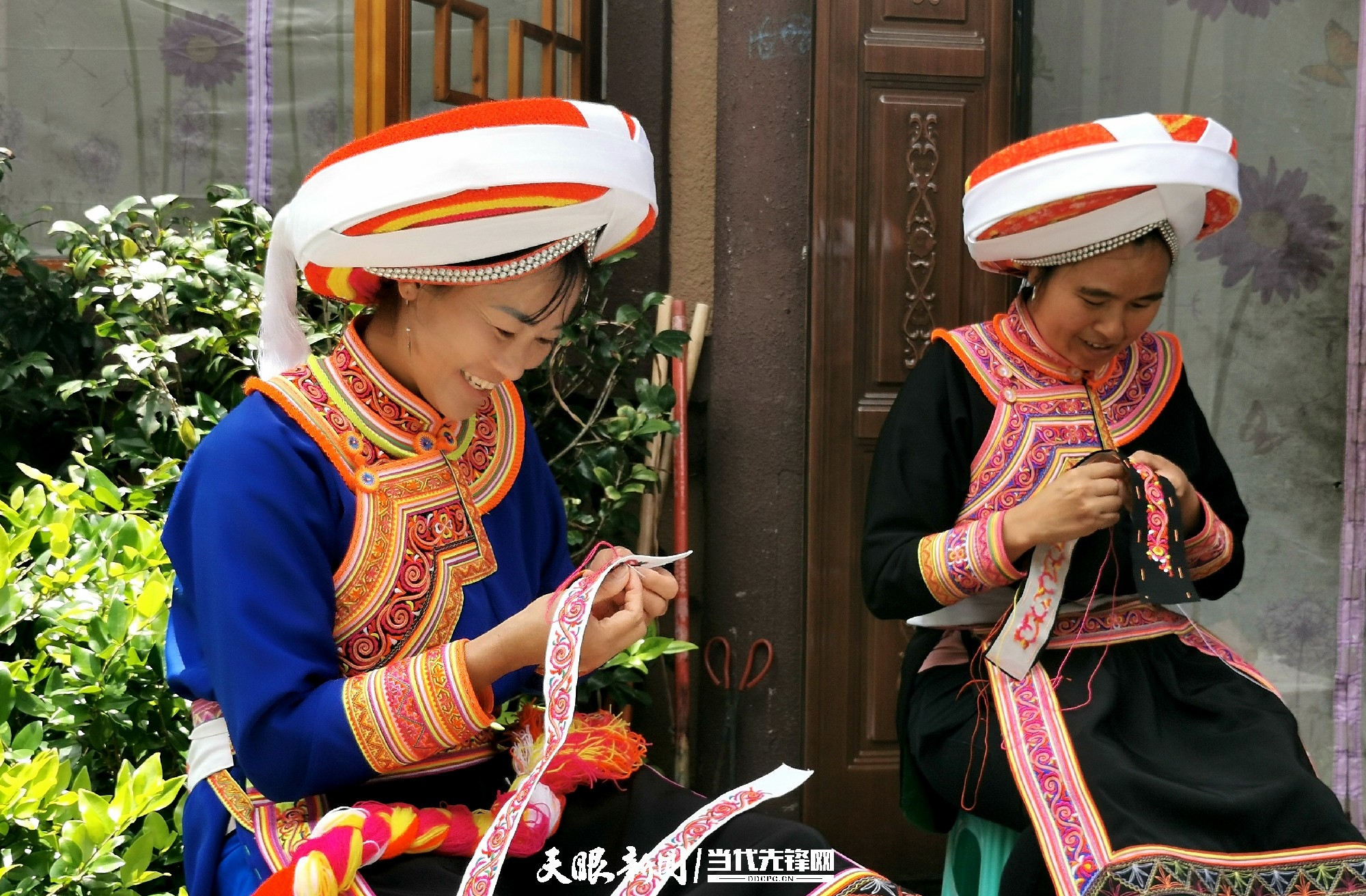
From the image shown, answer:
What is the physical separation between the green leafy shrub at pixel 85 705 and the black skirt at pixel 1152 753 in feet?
3.92

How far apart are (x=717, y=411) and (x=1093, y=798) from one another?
5.98 feet

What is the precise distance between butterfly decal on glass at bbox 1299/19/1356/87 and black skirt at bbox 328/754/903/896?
2630 millimetres

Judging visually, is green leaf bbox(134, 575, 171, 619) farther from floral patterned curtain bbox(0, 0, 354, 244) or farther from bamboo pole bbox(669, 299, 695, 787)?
floral patterned curtain bbox(0, 0, 354, 244)

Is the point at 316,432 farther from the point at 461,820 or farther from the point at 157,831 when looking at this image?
the point at 157,831

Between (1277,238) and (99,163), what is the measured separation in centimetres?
320

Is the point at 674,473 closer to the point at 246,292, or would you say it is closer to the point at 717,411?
the point at 717,411

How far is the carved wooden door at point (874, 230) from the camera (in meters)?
3.20

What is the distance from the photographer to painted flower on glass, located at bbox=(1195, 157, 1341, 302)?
3.39 metres

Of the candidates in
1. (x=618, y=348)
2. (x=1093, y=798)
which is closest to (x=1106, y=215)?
(x=1093, y=798)

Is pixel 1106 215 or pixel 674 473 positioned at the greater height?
pixel 1106 215

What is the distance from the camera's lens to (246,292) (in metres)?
3.23

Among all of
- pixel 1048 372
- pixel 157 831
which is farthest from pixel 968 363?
pixel 157 831

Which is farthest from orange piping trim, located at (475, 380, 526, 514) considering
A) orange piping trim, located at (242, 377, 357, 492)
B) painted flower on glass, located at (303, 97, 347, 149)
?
painted flower on glass, located at (303, 97, 347, 149)

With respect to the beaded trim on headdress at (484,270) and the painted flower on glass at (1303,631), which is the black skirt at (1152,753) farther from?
the painted flower on glass at (1303,631)
